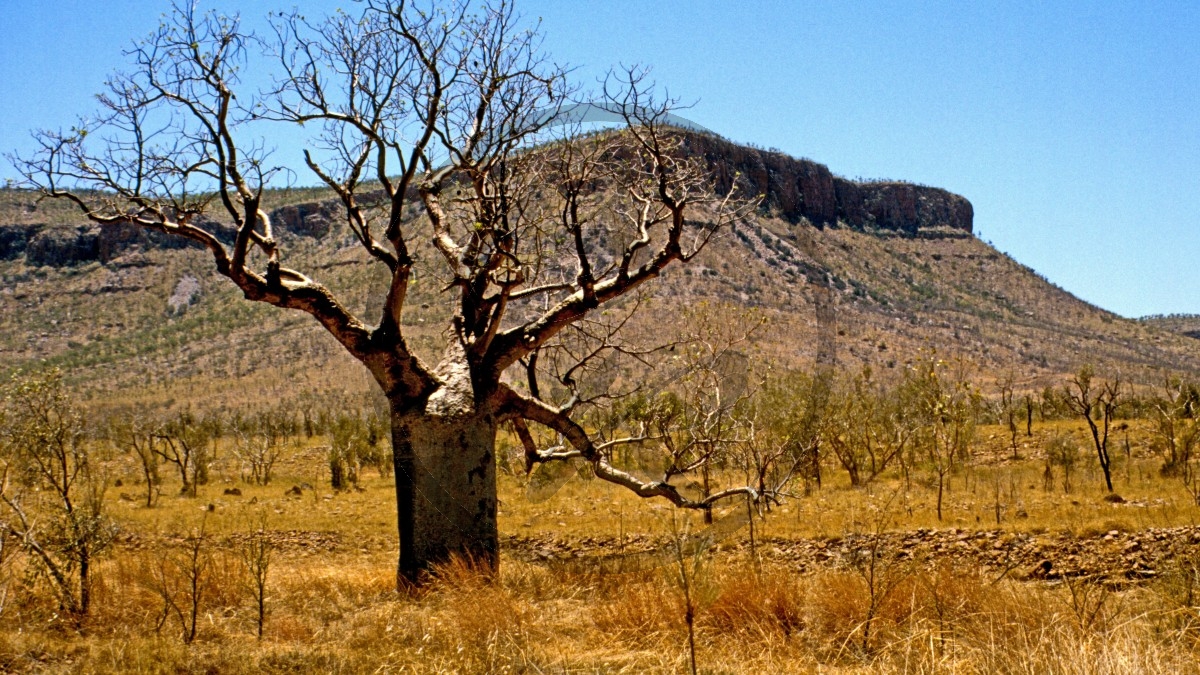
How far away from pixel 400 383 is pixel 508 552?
411 centimetres

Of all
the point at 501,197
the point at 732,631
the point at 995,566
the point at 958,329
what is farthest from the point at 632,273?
the point at 958,329

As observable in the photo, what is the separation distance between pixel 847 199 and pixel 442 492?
276 feet

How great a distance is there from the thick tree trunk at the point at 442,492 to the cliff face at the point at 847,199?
62.5 m

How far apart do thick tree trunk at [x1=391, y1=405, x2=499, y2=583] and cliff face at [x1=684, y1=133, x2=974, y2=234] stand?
205ft

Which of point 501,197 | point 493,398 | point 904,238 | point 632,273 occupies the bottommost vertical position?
point 493,398

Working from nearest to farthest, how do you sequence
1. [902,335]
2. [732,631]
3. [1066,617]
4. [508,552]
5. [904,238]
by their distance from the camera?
[1066,617]
[732,631]
[508,552]
[902,335]
[904,238]

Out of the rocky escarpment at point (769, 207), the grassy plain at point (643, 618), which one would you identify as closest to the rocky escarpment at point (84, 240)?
the rocky escarpment at point (769, 207)

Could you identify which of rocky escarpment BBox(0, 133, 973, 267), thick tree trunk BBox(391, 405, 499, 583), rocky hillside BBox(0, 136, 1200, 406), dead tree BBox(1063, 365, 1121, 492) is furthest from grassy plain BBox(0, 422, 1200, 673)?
rocky escarpment BBox(0, 133, 973, 267)

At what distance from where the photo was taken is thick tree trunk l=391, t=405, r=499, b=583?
7.50m

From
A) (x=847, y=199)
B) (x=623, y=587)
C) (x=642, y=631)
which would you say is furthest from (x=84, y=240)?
(x=642, y=631)

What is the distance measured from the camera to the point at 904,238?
87312 millimetres

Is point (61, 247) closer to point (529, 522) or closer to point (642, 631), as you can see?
point (529, 522)

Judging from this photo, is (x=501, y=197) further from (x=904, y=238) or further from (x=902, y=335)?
(x=904, y=238)

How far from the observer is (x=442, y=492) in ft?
24.6
